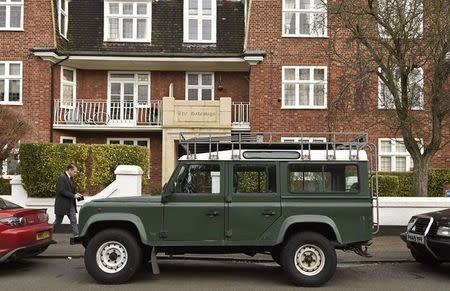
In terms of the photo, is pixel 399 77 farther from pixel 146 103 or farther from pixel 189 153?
pixel 146 103

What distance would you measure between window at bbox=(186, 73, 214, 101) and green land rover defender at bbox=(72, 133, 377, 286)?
569 inches

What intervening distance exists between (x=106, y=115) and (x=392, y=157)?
11301 millimetres

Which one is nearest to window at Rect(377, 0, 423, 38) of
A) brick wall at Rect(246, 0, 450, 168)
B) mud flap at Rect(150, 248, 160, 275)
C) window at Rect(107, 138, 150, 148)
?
brick wall at Rect(246, 0, 450, 168)

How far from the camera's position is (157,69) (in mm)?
22406

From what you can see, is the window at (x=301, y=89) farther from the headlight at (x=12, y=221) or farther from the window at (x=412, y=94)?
the headlight at (x=12, y=221)

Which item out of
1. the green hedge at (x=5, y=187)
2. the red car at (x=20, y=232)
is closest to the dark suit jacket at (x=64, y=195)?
the red car at (x=20, y=232)

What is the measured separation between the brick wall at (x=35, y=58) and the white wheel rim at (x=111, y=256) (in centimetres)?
1358

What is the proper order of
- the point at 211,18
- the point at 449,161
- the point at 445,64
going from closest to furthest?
1. the point at 445,64
2. the point at 449,161
3. the point at 211,18

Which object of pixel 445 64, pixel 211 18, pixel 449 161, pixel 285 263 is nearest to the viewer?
pixel 285 263

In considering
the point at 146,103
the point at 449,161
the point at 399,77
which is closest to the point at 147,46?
the point at 146,103

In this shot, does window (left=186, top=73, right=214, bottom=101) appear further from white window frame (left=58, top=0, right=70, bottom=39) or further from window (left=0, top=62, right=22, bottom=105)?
window (left=0, top=62, right=22, bottom=105)

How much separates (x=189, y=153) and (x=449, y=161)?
594 inches

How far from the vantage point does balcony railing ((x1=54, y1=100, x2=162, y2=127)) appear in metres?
21.0

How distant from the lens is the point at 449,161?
20438 millimetres
